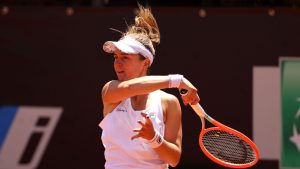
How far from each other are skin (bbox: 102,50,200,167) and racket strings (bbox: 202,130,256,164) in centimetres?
30

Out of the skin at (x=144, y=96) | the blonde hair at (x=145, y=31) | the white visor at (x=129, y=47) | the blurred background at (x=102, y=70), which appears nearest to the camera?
the skin at (x=144, y=96)

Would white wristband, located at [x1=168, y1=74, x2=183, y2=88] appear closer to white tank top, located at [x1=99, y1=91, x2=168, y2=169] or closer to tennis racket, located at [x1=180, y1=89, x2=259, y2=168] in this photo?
white tank top, located at [x1=99, y1=91, x2=168, y2=169]

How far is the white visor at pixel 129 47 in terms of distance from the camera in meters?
2.99

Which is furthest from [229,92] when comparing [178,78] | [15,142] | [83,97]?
[178,78]

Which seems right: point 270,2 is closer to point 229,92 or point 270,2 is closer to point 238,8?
point 238,8

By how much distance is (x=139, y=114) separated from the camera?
2963 millimetres

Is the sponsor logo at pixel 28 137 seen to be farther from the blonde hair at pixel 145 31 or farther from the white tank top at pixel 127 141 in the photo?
the white tank top at pixel 127 141

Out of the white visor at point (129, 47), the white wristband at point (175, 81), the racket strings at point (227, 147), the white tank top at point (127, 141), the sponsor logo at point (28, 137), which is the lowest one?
the sponsor logo at point (28, 137)

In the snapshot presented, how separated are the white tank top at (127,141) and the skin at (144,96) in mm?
40

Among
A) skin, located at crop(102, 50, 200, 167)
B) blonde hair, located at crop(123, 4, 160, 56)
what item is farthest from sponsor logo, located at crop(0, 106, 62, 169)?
skin, located at crop(102, 50, 200, 167)

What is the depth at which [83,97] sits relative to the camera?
19.4 feet

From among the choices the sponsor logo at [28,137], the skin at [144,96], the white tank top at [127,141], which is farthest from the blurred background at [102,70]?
the white tank top at [127,141]

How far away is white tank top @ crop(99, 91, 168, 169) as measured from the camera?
2910 mm

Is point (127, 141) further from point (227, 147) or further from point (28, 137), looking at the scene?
point (28, 137)
